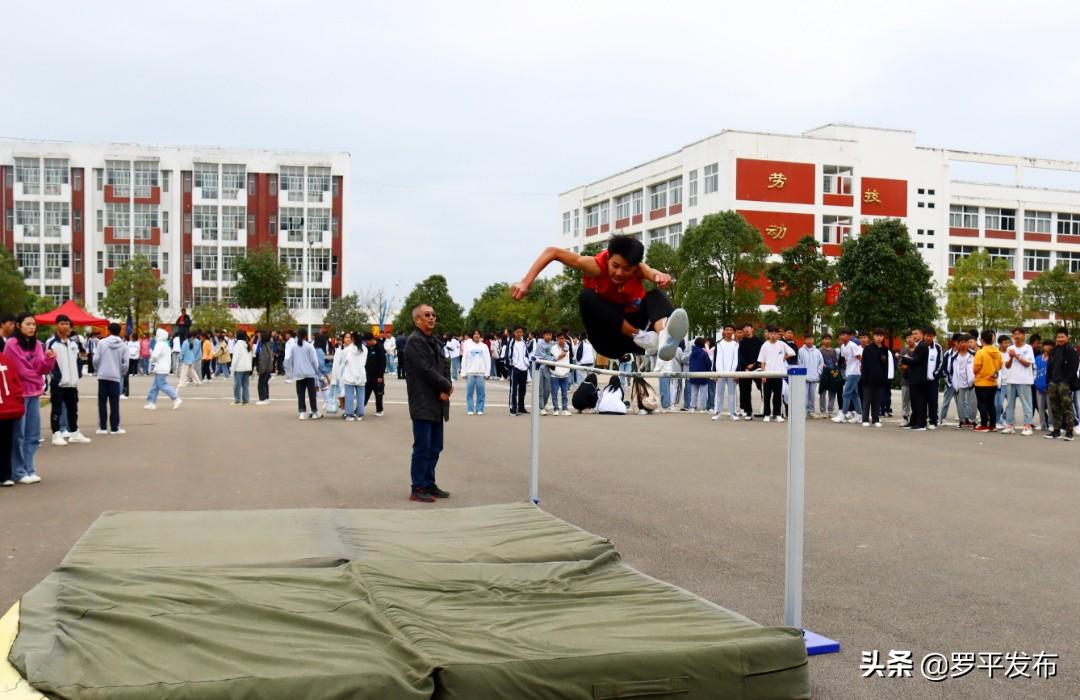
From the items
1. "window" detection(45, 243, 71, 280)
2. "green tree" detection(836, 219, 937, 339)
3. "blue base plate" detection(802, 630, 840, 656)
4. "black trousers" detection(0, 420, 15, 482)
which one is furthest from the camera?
"window" detection(45, 243, 71, 280)

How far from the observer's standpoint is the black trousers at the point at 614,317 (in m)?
8.38

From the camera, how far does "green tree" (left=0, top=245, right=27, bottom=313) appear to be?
5228 centimetres

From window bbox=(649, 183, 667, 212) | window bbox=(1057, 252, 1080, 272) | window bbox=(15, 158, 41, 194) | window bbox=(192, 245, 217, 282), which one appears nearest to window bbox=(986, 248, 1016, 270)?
window bbox=(1057, 252, 1080, 272)

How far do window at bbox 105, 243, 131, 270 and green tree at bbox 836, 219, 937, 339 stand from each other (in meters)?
62.7

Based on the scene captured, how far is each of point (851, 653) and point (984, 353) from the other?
609 inches

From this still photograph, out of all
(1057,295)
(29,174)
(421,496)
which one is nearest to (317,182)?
(29,174)

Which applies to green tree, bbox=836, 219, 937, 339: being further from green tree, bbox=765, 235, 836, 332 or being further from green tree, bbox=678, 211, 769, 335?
green tree, bbox=678, 211, 769, 335

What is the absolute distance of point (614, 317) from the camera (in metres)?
8.45

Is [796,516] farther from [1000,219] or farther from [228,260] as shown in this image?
[1000,219]

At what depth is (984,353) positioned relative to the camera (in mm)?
19250

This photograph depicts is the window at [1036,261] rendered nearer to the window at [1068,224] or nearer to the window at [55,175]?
→ the window at [1068,224]

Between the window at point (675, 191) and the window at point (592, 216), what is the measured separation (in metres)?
14.9

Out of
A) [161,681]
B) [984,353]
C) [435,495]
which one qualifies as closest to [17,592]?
[161,681]

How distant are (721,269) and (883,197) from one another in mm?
35053
